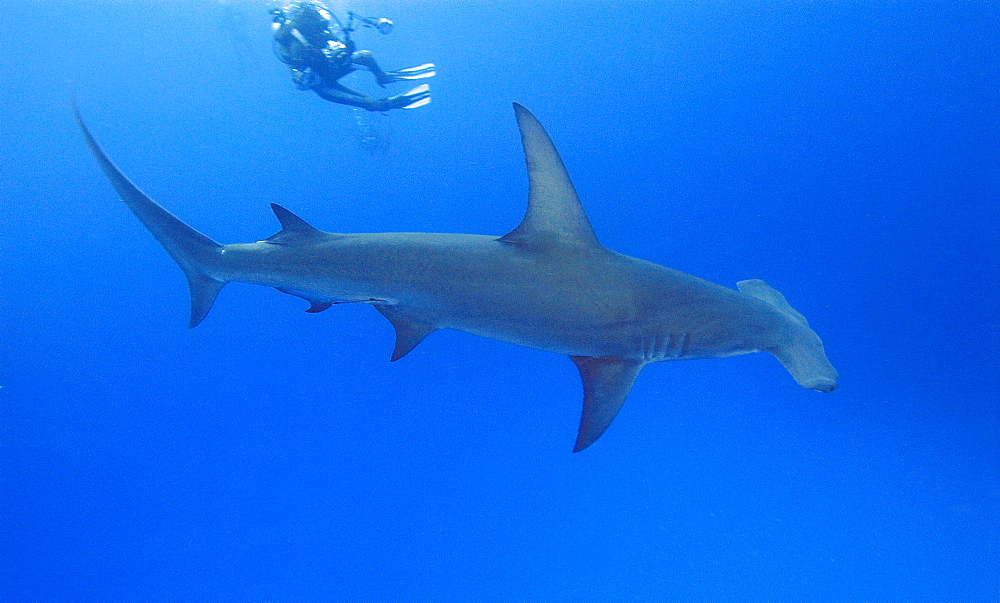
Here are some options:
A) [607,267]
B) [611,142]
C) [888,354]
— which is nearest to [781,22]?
[611,142]

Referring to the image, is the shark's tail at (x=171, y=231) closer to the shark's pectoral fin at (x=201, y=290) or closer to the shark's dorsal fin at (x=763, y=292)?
the shark's pectoral fin at (x=201, y=290)

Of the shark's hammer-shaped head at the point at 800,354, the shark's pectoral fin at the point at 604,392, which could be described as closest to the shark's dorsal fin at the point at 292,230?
the shark's pectoral fin at the point at 604,392

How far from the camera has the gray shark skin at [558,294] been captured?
168cm

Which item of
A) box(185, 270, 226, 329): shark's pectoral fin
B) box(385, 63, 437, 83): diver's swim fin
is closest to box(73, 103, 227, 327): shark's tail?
box(185, 270, 226, 329): shark's pectoral fin

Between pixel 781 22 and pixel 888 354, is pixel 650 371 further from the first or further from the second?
pixel 781 22

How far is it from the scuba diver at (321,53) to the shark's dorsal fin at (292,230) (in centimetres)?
326

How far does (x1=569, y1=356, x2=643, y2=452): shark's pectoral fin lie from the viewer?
1.84 meters

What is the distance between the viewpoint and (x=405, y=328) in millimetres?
1963

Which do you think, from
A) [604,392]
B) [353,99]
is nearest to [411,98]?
[353,99]

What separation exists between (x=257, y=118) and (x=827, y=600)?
8.88m

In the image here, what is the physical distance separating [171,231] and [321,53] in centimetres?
302

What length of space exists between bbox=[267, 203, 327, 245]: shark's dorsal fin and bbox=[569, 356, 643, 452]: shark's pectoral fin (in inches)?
47.3

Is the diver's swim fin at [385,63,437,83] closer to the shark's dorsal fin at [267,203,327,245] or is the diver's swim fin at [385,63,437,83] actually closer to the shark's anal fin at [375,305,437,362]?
the shark's dorsal fin at [267,203,327,245]

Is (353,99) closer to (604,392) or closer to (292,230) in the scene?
(292,230)
